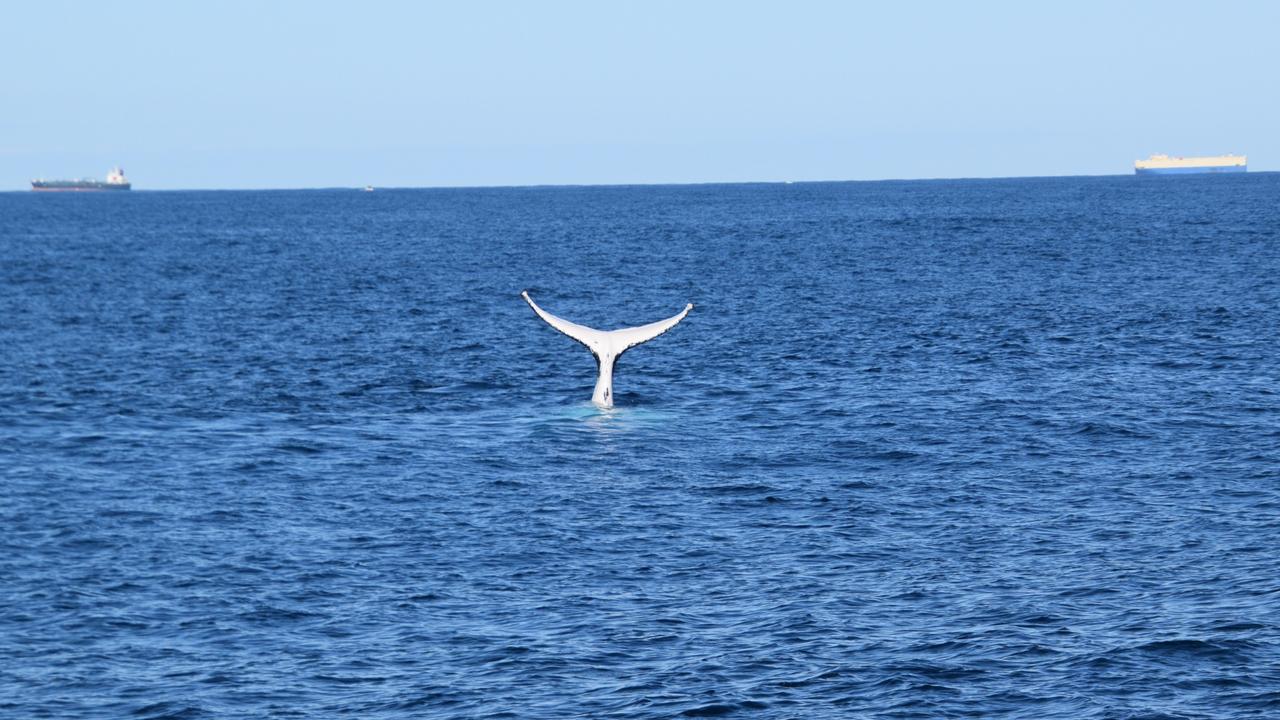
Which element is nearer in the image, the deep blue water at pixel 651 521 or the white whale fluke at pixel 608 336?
the deep blue water at pixel 651 521

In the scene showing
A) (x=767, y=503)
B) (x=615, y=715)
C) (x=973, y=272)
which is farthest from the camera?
(x=973, y=272)

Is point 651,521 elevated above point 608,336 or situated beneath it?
situated beneath

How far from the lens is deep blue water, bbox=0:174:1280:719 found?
31344mm

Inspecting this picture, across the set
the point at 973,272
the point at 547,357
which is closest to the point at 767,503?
the point at 547,357

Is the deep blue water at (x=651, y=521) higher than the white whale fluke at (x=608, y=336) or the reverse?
the reverse

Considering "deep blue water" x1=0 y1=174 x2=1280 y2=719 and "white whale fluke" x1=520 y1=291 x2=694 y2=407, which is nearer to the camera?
"deep blue water" x1=0 y1=174 x2=1280 y2=719

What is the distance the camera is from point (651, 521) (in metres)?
43.6

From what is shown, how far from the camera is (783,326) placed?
91500 millimetres

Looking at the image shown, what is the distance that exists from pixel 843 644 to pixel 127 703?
47.3ft

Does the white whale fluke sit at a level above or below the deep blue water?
above

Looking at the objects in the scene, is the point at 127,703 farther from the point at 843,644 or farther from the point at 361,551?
the point at 843,644

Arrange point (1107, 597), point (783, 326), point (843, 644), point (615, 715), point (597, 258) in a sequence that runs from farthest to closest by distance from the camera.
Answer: point (597, 258), point (783, 326), point (1107, 597), point (843, 644), point (615, 715)

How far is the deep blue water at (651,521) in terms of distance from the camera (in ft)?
103

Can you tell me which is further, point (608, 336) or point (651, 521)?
point (608, 336)
